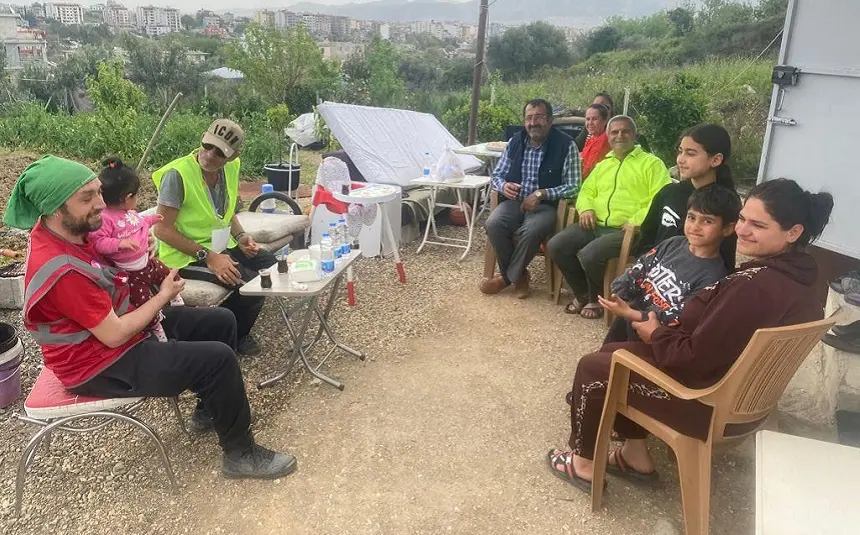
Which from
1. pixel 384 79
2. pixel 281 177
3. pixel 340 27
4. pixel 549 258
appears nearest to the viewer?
pixel 549 258

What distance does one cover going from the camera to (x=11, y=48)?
125 feet

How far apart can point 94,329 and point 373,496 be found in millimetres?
1175

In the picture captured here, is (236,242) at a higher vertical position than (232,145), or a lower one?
lower

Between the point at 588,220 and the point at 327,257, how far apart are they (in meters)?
1.82

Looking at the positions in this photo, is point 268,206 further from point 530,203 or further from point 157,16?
point 157,16

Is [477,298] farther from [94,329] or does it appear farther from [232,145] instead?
[94,329]

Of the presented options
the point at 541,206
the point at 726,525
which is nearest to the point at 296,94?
the point at 541,206

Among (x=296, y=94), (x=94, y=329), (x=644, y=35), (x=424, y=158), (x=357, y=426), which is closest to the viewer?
(x=94, y=329)

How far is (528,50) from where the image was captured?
29656 millimetres

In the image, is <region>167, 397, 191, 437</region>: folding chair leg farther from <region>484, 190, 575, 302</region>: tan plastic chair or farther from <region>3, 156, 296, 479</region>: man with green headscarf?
<region>484, 190, 575, 302</region>: tan plastic chair

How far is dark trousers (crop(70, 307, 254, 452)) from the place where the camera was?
210 cm

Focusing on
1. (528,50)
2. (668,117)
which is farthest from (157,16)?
(668,117)

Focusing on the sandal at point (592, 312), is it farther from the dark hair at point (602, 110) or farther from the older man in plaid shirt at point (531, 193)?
the dark hair at point (602, 110)

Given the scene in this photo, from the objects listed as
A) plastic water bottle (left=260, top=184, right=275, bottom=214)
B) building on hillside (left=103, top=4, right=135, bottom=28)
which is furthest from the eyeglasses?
building on hillside (left=103, top=4, right=135, bottom=28)
